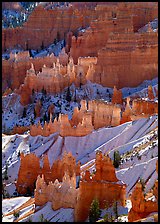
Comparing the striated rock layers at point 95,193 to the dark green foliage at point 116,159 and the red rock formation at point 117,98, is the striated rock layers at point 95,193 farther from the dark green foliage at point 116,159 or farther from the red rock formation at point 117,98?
the red rock formation at point 117,98

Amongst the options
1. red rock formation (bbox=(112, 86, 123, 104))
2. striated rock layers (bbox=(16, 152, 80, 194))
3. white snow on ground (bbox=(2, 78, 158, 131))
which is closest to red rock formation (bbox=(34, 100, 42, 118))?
white snow on ground (bbox=(2, 78, 158, 131))

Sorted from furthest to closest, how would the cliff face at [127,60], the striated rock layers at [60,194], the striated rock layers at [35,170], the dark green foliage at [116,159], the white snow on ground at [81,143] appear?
the cliff face at [127,60] < the white snow on ground at [81,143] < the striated rock layers at [35,170] < the dark green foliage at [116,159] < the striated rock layers at [60,194]

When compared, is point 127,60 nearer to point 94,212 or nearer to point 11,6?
point 94,212

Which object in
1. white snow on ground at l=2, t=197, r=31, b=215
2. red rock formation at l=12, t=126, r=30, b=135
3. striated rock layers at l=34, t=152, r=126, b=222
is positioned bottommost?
white snow on ground at l=2, t=197, r=31, b=215

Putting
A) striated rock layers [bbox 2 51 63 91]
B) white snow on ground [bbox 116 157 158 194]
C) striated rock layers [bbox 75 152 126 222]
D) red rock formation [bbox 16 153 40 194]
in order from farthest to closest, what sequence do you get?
1. striated rock layers [bbox 2 51 63 91]
2. red rock formation [bbox 16 153 40 194]
3. white snow on ground [bbox 116 157 158 194]
4. striated rock layers [bbox 75 152 126 222]

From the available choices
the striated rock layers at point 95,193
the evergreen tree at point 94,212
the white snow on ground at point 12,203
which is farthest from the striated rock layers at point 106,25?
the evergreen tree at point 94,212

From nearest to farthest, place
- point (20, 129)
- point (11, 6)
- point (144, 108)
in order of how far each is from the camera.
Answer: point (144, 108)
point (20, 129)
point (11, 6)

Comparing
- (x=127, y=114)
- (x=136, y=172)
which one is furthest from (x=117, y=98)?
(x=136, y=172)

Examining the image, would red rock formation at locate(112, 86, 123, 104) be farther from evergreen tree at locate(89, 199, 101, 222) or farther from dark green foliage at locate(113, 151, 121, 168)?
evergreen tree at locate(89, 199, 101, 222)
